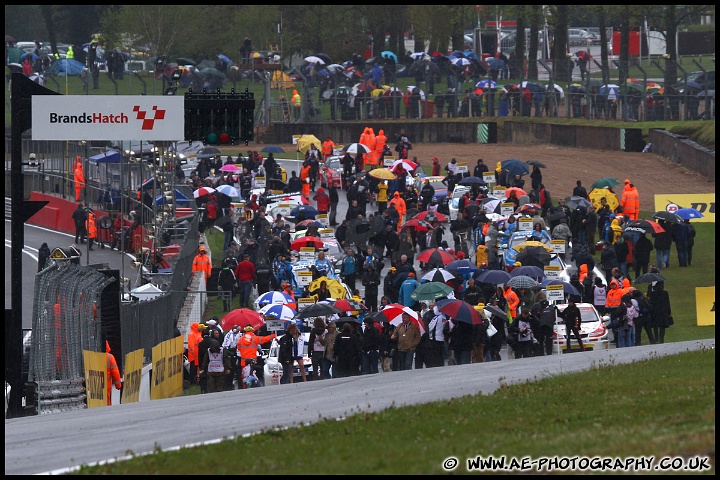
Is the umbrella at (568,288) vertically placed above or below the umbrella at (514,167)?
below

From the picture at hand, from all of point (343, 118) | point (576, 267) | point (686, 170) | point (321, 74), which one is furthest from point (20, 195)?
point (321, 74)

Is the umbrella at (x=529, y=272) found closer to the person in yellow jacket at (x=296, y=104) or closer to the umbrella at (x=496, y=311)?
the umbrella at (x=496, y=311)

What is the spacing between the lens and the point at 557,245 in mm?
29609

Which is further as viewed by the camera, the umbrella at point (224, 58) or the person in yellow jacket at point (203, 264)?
the umbrella at point (224, 58)

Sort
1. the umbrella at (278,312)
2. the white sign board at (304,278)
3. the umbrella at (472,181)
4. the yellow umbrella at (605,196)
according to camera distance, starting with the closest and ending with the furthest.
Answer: the umbrella at (278,312)
the white sign board at (304,278)
the yellow umbrella at (605,196)
the umbrella at (472,181)

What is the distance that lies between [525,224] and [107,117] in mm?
12149

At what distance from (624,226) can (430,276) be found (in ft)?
23.9

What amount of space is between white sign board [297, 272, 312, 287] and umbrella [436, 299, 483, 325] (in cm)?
637

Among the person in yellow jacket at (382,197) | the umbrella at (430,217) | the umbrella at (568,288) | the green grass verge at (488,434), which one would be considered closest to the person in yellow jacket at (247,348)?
the umbrella at (568,288)

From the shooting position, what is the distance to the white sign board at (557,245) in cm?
2953

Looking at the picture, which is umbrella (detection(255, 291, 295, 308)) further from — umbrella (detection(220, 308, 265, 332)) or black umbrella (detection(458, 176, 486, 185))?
black umbrella (detection(458, 176, 486, 185))

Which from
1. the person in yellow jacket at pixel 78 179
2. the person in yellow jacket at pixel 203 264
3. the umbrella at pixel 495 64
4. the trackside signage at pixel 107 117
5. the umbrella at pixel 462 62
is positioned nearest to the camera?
the trackside signage at pixel 107 117

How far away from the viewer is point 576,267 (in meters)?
31.0

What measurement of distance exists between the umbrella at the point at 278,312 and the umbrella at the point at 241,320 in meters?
0.40
